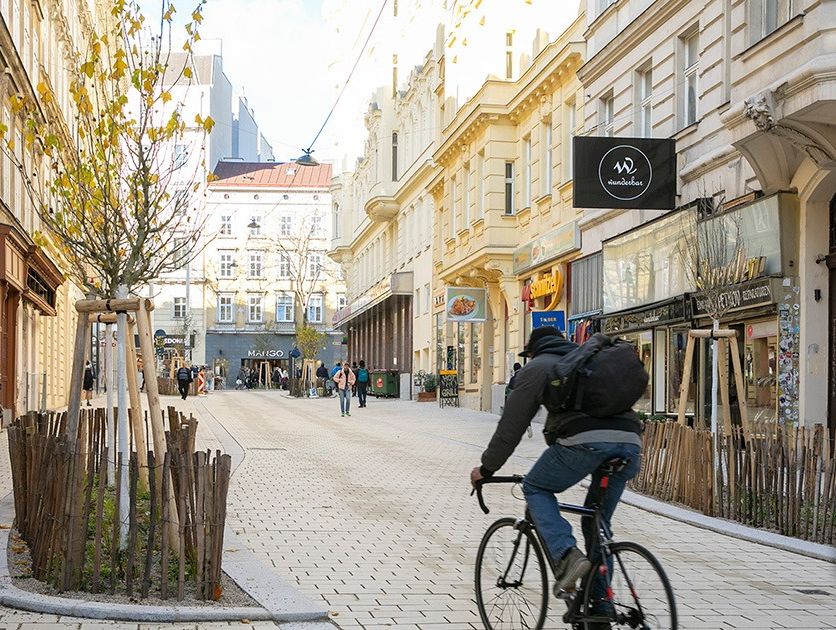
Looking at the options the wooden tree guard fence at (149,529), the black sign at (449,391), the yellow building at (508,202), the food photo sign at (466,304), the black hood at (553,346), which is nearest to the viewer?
the black hood at (553,346)

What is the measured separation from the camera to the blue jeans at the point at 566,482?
17.9 feet

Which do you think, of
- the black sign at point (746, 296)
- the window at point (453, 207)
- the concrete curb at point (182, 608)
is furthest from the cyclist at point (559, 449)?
the window at point (453, 207)

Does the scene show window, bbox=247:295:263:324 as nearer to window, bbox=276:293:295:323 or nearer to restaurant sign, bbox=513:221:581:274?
window, bbox=276:293:295:323

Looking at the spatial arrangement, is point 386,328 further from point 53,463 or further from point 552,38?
point 53,463

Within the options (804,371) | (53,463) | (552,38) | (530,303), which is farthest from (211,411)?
(53,463)

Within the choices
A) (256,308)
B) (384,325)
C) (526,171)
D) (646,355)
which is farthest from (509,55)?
(256,308)

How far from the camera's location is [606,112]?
25.2m

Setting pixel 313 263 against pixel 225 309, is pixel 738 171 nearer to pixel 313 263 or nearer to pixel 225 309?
pixel 313 263

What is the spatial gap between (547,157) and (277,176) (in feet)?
207

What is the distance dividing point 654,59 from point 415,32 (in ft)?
98.6

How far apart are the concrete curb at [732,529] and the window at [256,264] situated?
7937 centimetres

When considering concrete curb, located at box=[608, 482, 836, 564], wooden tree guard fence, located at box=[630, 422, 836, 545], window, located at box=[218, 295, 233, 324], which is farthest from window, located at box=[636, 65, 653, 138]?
window, located at box=[218, 295, 233, 324]

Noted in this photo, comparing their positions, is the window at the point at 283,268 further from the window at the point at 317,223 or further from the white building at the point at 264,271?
the window at the point at 317,223

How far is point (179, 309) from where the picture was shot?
8888cm
